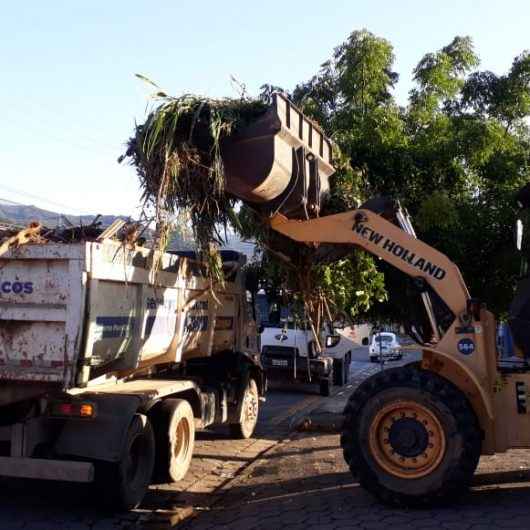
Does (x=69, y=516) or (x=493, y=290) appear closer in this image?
(x=69, y=516)

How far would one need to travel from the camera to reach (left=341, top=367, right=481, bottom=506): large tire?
19.5 feet

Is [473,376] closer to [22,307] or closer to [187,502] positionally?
[187,502]

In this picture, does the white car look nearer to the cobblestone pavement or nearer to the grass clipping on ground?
the cobblestone pavement

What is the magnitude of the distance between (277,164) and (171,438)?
2994 mm

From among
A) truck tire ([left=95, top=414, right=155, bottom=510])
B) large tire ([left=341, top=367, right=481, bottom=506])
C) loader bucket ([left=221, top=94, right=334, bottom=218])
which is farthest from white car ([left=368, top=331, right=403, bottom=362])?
large tire ([left=341, top=367, right=481, bottom=506])

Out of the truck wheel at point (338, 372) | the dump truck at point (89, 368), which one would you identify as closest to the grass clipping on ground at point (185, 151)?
the dump truck at point (89, 368)

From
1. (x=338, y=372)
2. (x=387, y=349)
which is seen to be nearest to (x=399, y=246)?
(x=338, y=372)

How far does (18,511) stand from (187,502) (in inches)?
62.8

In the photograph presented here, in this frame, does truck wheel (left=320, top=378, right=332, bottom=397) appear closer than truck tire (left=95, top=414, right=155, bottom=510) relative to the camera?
No

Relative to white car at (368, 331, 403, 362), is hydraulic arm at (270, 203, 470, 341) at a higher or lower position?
higher

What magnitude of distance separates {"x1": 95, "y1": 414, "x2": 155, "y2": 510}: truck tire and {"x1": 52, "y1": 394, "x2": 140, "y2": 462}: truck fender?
102 millimetres

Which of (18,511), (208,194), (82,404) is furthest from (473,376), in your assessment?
(18,511)

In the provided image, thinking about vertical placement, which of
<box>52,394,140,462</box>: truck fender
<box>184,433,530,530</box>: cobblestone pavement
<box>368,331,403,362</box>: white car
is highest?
<box>368,331,403,362</box>: white car

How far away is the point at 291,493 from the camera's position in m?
7.05
